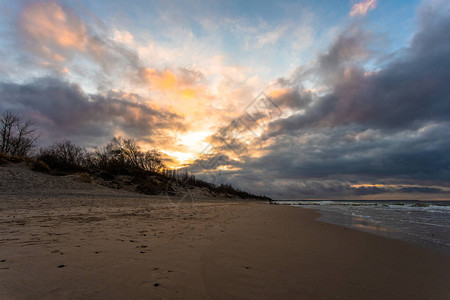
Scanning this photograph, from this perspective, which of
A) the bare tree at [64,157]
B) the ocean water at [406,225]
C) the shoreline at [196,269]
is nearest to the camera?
the shoreline at [196,269]

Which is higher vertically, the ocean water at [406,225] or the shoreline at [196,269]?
the shoreline at [196,269]

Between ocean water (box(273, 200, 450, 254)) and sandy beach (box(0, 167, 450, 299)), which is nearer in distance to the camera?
sandy beach (box(0, 167, 450, 299))

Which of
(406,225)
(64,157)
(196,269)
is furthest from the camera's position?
(64,157)

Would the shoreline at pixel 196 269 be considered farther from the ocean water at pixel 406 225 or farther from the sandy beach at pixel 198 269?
the ocean water at pixel 406 225

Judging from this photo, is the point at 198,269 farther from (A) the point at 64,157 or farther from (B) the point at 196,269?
(A) the point at 64,157

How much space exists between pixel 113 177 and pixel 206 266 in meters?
33.6

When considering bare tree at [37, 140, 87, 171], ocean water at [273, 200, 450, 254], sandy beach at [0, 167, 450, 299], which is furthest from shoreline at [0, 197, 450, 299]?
bare tree at [37, 140, 87, 171]

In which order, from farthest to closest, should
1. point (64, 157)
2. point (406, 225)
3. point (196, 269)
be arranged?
1. point (64, 157)
2. point (406, 225)
3. point (196, 269)

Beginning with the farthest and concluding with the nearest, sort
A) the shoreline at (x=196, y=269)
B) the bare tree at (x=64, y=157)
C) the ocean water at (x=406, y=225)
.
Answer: the bare tree at (x=64, y=157), the ocean water at (x=406, y=225), the shoreline at (x=196, y=269)

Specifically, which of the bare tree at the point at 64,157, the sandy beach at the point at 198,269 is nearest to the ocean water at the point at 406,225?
the sandy beach at the point at 198,269

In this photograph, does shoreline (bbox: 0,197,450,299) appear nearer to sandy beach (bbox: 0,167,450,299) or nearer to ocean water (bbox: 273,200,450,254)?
sandy beach (bbox: 0,167,450,299)

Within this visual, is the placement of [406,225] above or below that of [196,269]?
below

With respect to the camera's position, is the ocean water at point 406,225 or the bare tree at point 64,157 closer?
the ocean water at point 406,225

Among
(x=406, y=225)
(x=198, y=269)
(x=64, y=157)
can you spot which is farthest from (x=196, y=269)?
(x=64, y=157)
